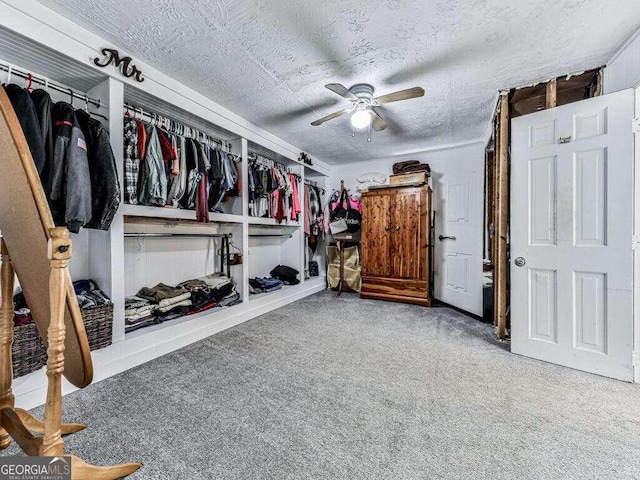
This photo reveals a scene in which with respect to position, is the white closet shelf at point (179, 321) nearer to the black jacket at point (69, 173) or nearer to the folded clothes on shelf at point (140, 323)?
the folded clothes on shelf at point (140, 323)

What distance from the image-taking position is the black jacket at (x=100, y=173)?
1.90 m

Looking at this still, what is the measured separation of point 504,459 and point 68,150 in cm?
292

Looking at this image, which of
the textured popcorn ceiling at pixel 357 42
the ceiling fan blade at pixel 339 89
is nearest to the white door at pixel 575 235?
the textured popcorn ceiling at pixel 357 42

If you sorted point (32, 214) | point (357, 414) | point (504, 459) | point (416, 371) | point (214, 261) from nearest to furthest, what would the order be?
1. point (32, 214)
2. point (504, 459)
3. point (357, 414)
4. point (416, 371)
5. point (214, 261)

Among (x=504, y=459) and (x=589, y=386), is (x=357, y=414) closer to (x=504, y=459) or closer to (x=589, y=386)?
(x=504, y=459)

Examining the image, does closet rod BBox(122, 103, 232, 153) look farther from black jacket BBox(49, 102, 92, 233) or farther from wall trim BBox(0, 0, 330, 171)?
black jacket BBox(49, 102, 92, 233)

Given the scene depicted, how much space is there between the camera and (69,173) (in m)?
1.71

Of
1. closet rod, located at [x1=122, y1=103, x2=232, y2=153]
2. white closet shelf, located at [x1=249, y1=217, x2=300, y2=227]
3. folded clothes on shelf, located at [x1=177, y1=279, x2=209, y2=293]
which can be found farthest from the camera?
white closet shelf, located at [x1=249, y1=217, x2=300, y2=227]

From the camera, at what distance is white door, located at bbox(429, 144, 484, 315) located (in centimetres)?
374

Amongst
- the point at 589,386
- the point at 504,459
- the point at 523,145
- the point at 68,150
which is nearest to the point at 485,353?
the point at 589,386

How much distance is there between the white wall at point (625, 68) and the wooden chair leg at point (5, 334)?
12.6 feet

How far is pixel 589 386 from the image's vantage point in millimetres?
1885

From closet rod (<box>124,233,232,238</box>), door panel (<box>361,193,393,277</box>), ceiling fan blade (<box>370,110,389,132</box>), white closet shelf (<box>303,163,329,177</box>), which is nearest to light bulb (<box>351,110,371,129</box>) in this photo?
ceiling fan blade (<box>370,110,389,132</box>)

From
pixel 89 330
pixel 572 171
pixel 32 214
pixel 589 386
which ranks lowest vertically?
pixel 589 386
